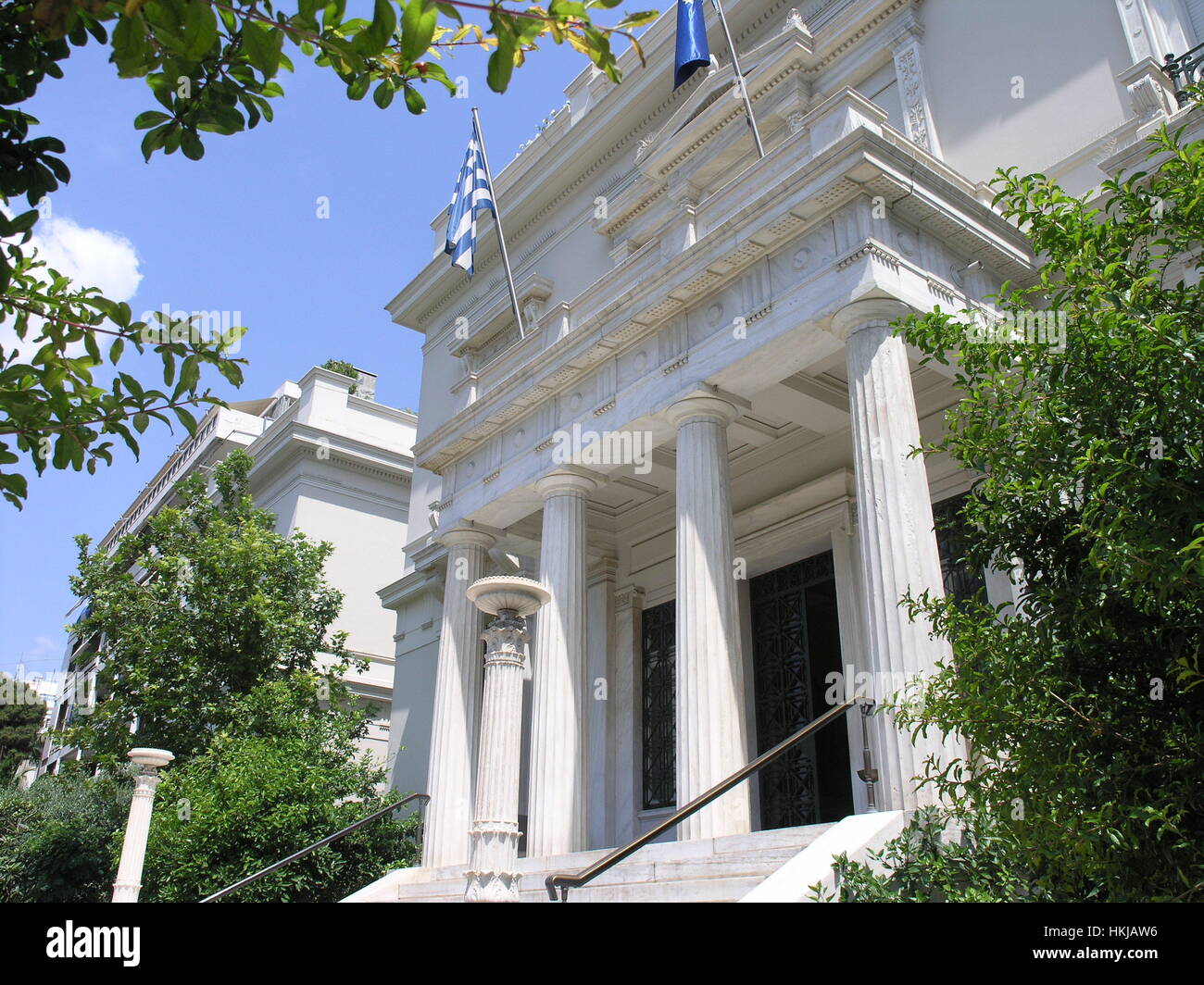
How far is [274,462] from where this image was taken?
27.7m

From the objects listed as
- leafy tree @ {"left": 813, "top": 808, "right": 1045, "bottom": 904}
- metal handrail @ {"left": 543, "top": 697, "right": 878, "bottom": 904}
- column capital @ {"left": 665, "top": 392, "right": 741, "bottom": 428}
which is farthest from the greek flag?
leafy tree @ {"left": 813, "top": 808, "right": 1045, "bottom": 904}

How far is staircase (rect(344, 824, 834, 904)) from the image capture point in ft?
26.3

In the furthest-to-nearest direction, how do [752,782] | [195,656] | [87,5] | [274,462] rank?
[274,462]
[195,656]
[752,782]
[87,5]

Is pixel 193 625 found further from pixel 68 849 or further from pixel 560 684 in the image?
pixel 560 684

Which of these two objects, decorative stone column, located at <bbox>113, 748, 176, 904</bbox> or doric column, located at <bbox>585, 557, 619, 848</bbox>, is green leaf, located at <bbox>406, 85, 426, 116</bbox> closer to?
decorative stone column, located at <bbox>113, 748, 176, 904</bbox>

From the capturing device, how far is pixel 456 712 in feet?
44.3

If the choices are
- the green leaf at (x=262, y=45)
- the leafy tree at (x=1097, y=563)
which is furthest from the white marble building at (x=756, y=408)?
the green leaf at (x=262, y=45)

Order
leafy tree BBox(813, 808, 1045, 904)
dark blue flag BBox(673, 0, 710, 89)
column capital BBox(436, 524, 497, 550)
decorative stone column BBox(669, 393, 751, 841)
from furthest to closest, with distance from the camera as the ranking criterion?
column capital BBox(436, 524, 497, 550)
dark blue flag BBox(673, 0, 710, 89)
decorative stone column BBox(669, 393, 751, 841)
leafy tree BBox(813, 808, 1045, 904)

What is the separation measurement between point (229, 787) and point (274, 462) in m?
15.4

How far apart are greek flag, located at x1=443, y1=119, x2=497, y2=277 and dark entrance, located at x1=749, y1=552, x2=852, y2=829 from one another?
7.28 metres

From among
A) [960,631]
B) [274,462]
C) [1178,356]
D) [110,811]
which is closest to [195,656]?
[110,811]

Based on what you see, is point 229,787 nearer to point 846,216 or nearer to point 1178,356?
point 846,216

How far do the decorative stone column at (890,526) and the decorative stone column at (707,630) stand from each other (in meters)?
1.73

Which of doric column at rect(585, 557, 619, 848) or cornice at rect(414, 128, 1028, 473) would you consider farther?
doric column at rect(585, 557, 619, 848)
